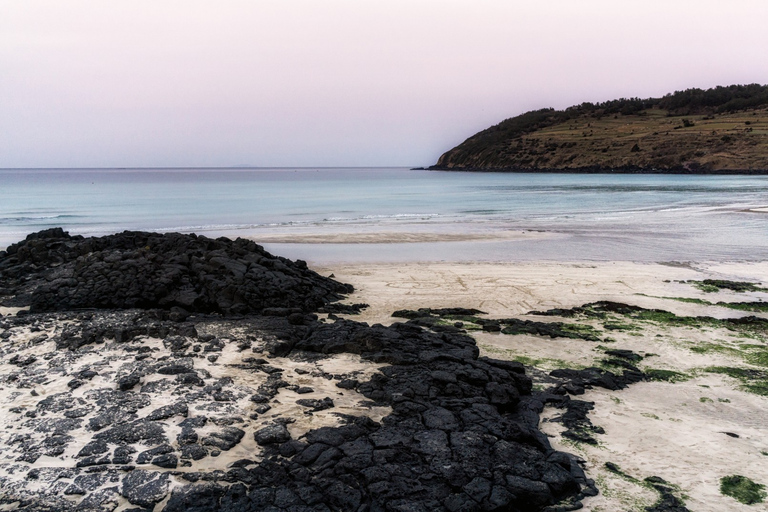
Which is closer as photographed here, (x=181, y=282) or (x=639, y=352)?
(x=639, y=352)

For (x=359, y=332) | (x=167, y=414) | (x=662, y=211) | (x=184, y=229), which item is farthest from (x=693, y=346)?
(x=662, y=211)

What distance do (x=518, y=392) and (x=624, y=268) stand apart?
39.0ft

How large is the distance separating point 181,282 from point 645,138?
110 meters

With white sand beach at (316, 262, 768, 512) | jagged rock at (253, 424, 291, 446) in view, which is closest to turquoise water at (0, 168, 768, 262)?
white sand beach at (316, 262, 768, 512)

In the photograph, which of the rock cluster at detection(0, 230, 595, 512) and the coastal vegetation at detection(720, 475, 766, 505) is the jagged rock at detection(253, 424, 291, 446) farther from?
the coastal vegetation at detection(720, 475, 766, 505)

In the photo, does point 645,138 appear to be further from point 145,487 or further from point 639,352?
point 145,487

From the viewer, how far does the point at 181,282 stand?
40.7 feet

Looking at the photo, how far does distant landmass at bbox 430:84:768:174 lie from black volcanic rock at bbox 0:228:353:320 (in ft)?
305

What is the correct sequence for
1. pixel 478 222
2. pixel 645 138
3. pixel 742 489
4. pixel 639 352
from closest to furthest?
pixel 742 489 → pixel 639 352 → pixel 478 222 → pixel 645 138

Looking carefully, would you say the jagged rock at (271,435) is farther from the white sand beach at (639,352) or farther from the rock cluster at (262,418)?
the white sand beach at (639,352)

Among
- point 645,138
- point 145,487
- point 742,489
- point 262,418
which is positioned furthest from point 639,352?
point 645,138

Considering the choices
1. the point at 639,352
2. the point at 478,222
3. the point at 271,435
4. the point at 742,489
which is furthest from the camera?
the point at 478,222

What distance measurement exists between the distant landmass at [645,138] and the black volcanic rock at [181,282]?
305 feet

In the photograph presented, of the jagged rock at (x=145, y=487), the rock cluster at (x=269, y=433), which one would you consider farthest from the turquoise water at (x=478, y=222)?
the jagged rock at (x=145, y=487)
